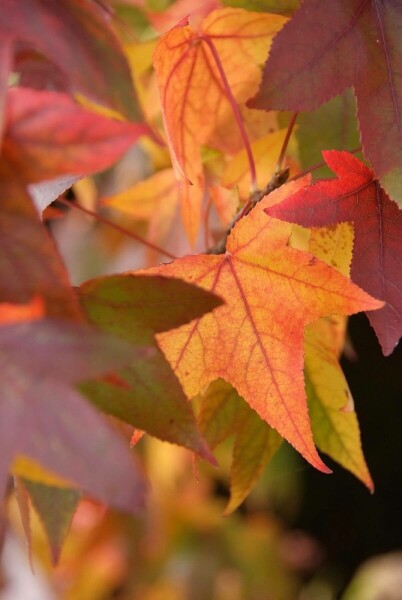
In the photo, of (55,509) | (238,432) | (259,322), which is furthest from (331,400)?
(55,509)

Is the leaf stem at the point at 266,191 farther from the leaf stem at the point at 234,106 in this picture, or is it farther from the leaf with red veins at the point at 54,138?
the leaf with red veins at the point at 54,138

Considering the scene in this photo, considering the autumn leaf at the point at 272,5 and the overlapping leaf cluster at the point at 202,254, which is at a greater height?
the autumn leaf at the point at 272,5

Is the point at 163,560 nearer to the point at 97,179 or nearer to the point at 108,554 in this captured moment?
the point at 108,554

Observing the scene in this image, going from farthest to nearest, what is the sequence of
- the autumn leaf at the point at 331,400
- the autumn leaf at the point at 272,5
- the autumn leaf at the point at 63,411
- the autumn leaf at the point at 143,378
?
the autumn leaf at the point at 331,400 → the autumn leaf at the point at 272,5 → the autumn leaf at the point at 143,378 → the autumn leaf at the point at 63,411

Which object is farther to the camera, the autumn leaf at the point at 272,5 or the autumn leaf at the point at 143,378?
the autumn leaf at the point at 272,5

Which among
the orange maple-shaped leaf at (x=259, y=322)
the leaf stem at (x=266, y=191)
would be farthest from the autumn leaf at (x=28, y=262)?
the leaf stem at (x=266, y=191)

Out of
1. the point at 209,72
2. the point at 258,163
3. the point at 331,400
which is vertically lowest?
the point at 331,400

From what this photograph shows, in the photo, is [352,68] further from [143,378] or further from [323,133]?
[143,378]

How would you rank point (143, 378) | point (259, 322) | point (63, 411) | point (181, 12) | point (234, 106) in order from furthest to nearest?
1. point (181, 12)
2. point (234, 106)
3. point (259, 322)
4. point (143, 378)
5. point (63, 411)
